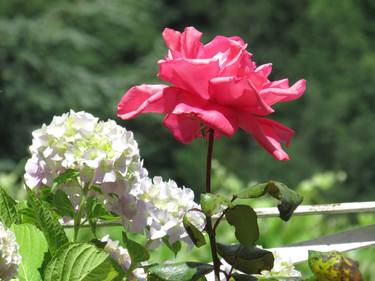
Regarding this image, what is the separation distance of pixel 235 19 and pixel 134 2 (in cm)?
609

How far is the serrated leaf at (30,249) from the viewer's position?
81cm

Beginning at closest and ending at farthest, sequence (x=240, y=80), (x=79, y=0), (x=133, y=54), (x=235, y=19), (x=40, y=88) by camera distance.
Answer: (x=240, y=80) < (x=40, y=88) < (x=79, y=0) < (x=133, y=54) < (x=235, y=19)

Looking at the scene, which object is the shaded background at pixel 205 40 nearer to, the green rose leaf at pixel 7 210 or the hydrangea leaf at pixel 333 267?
the green rose leaf at pixel 7 210

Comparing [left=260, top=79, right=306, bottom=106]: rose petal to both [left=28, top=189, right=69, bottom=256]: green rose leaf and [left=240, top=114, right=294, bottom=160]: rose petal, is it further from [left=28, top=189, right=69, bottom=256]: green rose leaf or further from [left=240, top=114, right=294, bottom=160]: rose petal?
[left=28, top=189, right=69, bottom=256]: green rose leaf

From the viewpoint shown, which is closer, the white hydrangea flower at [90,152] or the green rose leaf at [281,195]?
the green rose leaf at [281,195]

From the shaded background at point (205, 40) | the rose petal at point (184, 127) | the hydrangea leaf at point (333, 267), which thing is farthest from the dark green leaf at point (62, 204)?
the shaded background at point (205, 40)

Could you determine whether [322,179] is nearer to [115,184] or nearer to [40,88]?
[115,184]

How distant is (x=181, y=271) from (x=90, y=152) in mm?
145

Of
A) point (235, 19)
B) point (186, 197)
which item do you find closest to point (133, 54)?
point (235, 19)

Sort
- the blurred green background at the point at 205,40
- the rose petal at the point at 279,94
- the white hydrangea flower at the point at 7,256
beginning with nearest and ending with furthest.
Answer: the white hydrangea flower at the point at 7,256, the rose petal at the point at 279,94, the blurred green background at the point at 205,40

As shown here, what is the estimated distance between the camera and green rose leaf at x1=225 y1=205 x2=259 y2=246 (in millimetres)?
793

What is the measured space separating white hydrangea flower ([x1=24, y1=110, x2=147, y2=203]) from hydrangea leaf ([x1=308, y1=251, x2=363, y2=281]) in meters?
0.19

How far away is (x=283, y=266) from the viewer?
893 millimetres

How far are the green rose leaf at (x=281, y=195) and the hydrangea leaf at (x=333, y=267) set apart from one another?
48mm
